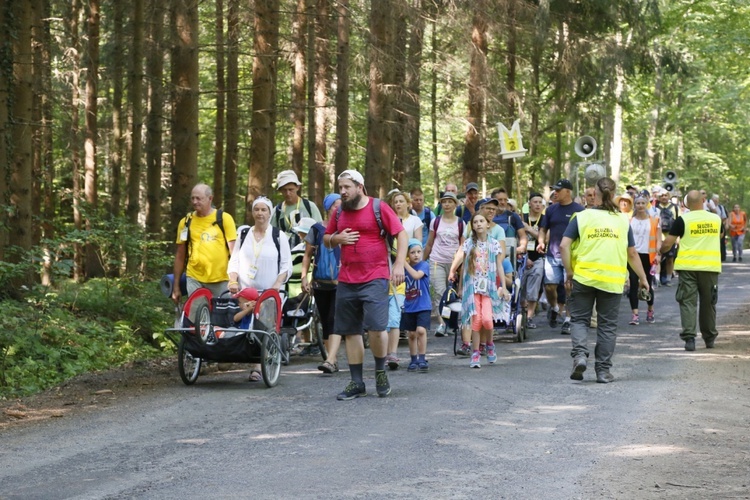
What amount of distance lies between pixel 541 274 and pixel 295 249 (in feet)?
15.8

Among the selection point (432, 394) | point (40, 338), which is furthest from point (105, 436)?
point (40, 338)

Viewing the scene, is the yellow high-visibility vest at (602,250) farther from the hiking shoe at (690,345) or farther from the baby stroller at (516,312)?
the baby stroller at (516,312)

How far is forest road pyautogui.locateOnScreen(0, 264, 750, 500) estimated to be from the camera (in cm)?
682

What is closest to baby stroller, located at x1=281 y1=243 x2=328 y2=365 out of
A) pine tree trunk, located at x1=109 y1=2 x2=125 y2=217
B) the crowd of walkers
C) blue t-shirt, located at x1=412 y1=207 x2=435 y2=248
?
the crowd of walkers

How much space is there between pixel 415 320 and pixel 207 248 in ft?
8.76

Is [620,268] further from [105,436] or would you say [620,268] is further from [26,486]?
[26,486]

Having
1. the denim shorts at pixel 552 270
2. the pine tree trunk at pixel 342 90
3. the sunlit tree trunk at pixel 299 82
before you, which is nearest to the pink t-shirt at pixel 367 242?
the denim shorts at pixel 552 270

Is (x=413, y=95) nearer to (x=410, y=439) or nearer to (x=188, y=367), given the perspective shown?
(x=188, y=367)

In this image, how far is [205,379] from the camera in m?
12.2

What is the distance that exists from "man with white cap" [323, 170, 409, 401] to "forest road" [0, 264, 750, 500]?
52 cm

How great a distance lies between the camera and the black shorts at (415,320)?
507 inches

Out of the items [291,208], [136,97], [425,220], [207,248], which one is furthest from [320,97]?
[207,248]

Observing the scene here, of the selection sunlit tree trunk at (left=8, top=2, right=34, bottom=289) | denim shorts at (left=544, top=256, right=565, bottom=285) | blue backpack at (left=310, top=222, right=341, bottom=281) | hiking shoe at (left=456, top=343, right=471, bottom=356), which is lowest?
hiking shoe at (left=456, top=343, right=471, bottom=356)

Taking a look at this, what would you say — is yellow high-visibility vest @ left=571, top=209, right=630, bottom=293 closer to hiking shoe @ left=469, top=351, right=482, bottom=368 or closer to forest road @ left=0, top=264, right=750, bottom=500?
forest road @ left=0, top=264, right=750, bottom=500
